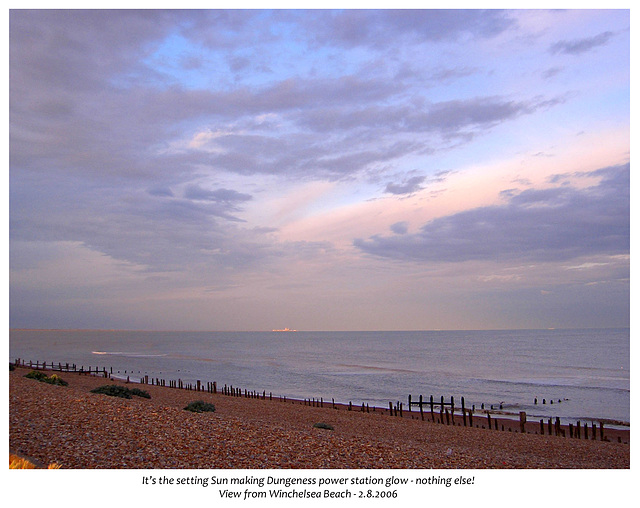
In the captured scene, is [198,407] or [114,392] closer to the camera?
[198,407]

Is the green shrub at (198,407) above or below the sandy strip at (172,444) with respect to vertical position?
below

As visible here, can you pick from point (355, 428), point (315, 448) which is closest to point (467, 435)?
point (355, 428)

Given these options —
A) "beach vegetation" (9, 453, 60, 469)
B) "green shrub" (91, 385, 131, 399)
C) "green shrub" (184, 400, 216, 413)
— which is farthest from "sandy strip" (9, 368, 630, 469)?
"green shrub" (91, 385, 131, 399)

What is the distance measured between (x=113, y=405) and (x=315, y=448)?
642cm

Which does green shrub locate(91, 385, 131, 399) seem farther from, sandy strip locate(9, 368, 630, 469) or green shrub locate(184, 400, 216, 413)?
sandy strip locate(9, 368, 630, 469)

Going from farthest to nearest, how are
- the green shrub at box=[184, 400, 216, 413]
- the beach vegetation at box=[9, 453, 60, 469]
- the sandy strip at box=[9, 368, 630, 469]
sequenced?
the green shrub at box=[184, 400, 216, 413], the sandy strip at box=[9, 368, 630, 469], the beach vegetation at box=[9, 453, 60, 469]

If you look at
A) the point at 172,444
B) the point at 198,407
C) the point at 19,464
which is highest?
the point at 19,464

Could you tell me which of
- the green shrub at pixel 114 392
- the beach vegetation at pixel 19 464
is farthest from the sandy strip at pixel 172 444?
the green shrub at pixel 114 392

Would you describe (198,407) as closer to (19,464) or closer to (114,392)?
(114,392)

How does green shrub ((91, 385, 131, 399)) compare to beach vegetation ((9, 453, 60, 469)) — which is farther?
green shrub ((91, 385, 131, 399))

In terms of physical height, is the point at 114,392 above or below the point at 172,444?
below

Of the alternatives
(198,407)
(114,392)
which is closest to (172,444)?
(198,407)

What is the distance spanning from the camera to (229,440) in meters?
9.89

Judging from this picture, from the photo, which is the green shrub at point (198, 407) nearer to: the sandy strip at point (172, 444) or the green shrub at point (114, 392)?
the sandy strip at point (172, 444)
